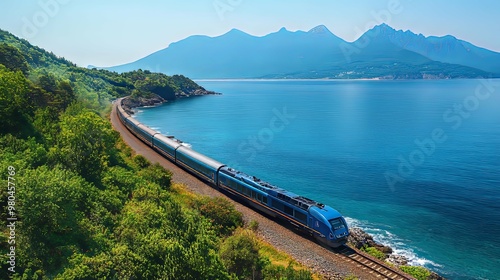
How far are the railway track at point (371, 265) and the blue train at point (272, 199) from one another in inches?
36.8

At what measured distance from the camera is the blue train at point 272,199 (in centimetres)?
2766

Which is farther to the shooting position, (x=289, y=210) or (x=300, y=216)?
(x=289, y=210)

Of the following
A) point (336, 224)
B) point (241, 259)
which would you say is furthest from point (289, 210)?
point (241, 259)

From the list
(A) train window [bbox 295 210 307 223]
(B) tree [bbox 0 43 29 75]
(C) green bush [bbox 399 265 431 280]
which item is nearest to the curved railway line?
(A) train window [bbox 295 210 307 223]

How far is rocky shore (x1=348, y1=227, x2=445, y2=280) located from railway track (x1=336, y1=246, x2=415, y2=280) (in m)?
4.52

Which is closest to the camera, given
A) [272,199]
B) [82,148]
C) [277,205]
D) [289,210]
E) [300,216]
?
[300,216]

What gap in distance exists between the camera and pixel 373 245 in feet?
109

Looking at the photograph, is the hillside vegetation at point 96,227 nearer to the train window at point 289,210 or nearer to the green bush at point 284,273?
the green bush at point 284,273

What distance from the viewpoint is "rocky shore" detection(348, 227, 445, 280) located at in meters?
31.0

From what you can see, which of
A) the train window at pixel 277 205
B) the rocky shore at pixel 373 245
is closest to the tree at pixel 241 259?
the train window at pixel 277 205

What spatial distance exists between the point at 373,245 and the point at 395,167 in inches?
1205

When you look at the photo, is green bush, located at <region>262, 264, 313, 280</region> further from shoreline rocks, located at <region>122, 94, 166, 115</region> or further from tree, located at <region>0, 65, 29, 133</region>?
shoreline rocks, located at <region>122, 94, 166, 115</region>

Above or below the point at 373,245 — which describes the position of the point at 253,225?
above

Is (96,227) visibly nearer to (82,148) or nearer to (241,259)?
(241,259)
